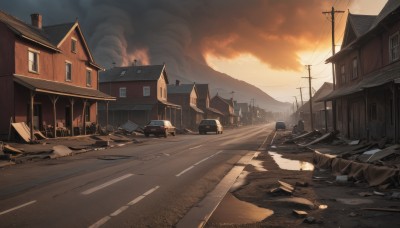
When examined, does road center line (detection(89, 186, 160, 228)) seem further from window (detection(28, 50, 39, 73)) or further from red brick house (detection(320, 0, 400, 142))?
window (detection(28, 50, 39, 73))

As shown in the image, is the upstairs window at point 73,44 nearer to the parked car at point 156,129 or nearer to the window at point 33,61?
the window at point 33,61

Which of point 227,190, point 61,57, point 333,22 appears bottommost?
point 227,190

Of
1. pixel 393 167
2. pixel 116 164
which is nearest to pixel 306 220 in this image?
pixel 393 167

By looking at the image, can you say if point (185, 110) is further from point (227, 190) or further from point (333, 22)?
point (227, 190)

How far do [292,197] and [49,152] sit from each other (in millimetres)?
12583

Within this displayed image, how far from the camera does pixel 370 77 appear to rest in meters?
22.3

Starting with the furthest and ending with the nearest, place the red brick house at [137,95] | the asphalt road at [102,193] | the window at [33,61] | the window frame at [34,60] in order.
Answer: the red brick house at [137,95] → the window at [33,61] → the window frame at [34,60] → the asphalt road at [102,193]

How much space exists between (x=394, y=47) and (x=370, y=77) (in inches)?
95.6

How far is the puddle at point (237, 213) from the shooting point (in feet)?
20.8

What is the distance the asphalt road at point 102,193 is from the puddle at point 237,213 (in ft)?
1.97

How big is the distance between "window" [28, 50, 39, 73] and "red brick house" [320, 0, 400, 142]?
1975 centimetres

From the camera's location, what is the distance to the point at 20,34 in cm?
2392

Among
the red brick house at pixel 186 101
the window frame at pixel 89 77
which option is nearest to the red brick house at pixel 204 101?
the red brick house at pixel 186 101

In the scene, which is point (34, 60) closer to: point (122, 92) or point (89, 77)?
point (89, 77)
